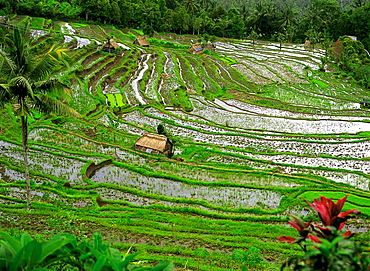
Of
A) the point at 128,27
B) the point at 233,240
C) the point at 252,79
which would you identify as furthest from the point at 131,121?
the point at 128,27

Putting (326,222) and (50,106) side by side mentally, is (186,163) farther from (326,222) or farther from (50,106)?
(326,222)

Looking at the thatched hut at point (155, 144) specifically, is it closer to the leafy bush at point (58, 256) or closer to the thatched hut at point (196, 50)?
the leafy bush at point (58, 256)

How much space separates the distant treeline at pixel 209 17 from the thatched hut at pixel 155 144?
44.4 meters

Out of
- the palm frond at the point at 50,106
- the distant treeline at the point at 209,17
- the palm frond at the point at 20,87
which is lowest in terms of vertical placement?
the palm frond at the point at 50,106

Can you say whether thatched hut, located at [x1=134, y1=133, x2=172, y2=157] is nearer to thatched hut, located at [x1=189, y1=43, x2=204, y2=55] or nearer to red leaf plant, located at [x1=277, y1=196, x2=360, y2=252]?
red leaf plant, located at [x1=277, y1=196, x2=360, y2=252]

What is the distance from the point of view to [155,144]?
18.1m

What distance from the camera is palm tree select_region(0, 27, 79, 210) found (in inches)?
379

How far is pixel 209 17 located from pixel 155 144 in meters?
68.0

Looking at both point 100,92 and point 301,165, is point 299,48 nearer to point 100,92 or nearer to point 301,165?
point 100,92

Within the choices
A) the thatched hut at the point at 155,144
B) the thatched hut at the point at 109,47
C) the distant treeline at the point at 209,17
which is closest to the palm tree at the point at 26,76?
the thatched hut at the point at 155,144

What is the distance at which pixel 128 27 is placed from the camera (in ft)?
218

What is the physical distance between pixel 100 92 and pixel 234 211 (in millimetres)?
19910

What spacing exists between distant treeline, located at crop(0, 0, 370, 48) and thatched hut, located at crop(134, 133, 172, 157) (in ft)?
146

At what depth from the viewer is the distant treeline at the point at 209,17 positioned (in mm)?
59406
